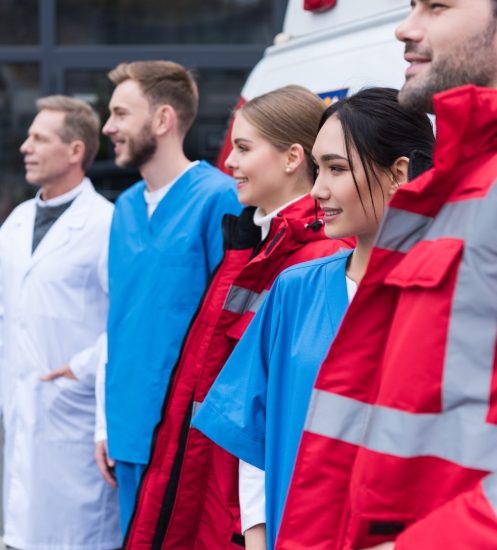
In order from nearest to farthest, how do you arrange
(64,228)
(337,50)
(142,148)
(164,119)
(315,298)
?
1. (315,298)
2. (337,50)
3. (142,148)
4. (164,119)
5. (64,228)

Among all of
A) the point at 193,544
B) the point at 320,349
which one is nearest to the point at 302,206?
the point at 320,349

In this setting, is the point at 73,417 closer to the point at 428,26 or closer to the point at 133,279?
the point at 133,279

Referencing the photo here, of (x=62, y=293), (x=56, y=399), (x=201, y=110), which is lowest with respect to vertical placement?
(x=56, y=399)

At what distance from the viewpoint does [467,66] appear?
1504 millimetres

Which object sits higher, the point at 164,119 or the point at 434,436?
the point at 164,119

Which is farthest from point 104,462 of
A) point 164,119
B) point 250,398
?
point 250,398

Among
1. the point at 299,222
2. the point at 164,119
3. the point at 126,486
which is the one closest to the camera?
the point at 299,222

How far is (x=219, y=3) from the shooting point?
8289mm

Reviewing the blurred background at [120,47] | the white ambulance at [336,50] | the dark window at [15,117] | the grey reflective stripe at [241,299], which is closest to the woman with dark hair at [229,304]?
the grey reflective stripe at [241,299]

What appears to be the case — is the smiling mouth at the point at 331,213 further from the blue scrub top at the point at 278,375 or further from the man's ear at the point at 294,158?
the man's ear at the point at 294,158

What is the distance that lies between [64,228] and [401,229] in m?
2.66

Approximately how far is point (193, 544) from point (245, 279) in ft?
2.50

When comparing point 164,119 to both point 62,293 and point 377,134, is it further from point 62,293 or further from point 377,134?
point 377,134

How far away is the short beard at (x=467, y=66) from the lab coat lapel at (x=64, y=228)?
258 cm
